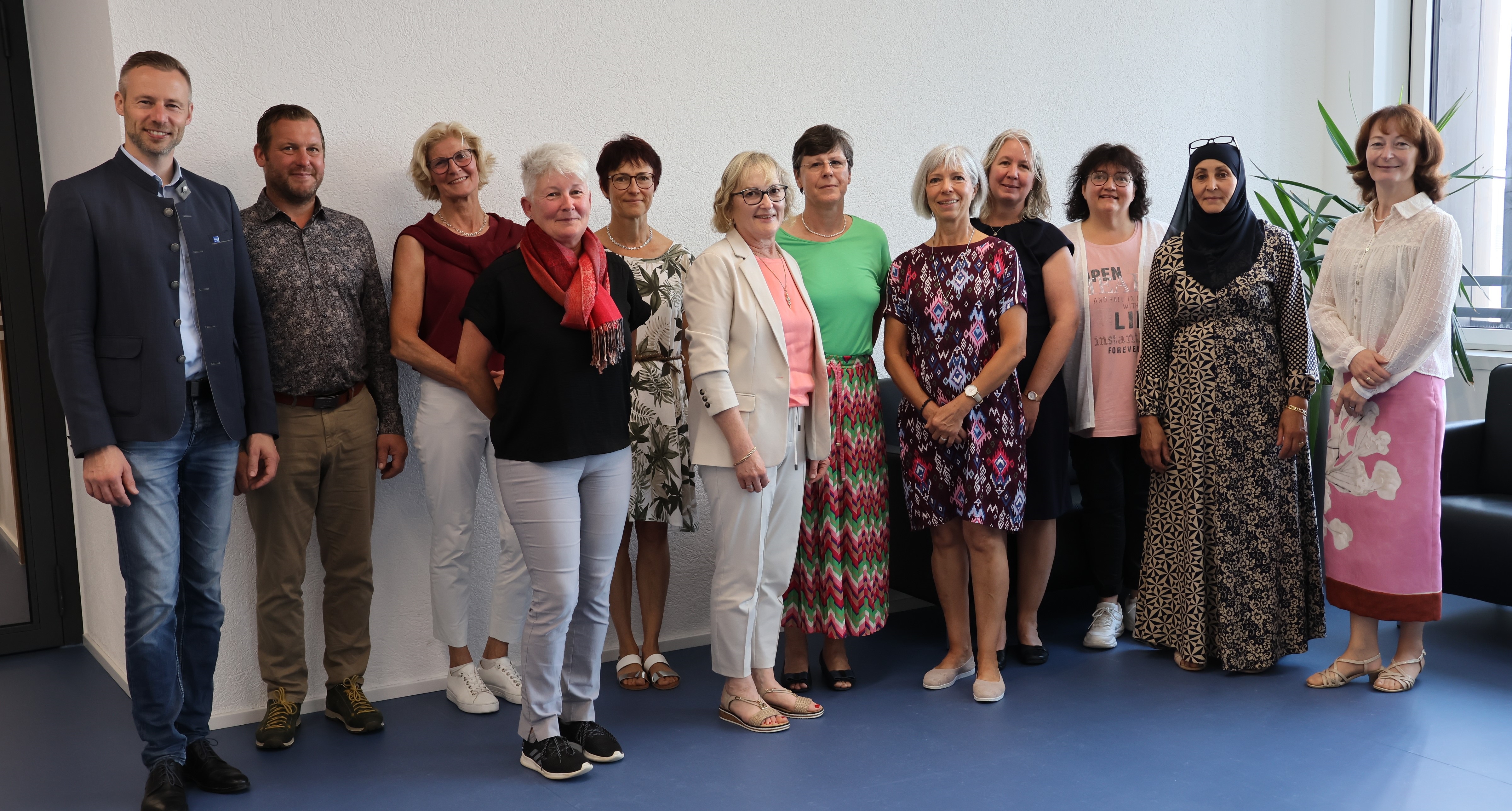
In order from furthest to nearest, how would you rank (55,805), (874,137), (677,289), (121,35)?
1. (874,137)
2. (677,289)
3. (121,35)
4. (55,805)

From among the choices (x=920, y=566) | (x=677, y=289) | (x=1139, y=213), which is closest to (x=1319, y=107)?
(x=1139, y=213)

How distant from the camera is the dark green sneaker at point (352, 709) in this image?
3.28 metres

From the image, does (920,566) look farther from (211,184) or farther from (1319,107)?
(1319,107)

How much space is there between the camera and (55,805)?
2.81 meters

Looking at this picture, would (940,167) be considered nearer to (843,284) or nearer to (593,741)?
(843,284)

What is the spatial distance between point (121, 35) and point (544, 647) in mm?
2114

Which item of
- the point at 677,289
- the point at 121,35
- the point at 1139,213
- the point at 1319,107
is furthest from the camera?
the point at 1319,107

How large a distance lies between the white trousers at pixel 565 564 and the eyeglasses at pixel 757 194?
80cm

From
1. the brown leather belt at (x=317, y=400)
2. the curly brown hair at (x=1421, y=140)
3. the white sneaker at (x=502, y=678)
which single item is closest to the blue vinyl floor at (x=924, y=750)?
the white sneaker at (x=502, y=678)

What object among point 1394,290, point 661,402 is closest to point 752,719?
point 661,402

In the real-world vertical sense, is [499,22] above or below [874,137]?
above

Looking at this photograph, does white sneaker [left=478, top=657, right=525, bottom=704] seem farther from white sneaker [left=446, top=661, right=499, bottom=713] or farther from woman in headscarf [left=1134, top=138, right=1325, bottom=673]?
woman in headscarf [left=1134, top=138, right=1325, bottom=673]

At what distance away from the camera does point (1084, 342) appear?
382cm

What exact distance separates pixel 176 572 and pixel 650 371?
1488 mm
